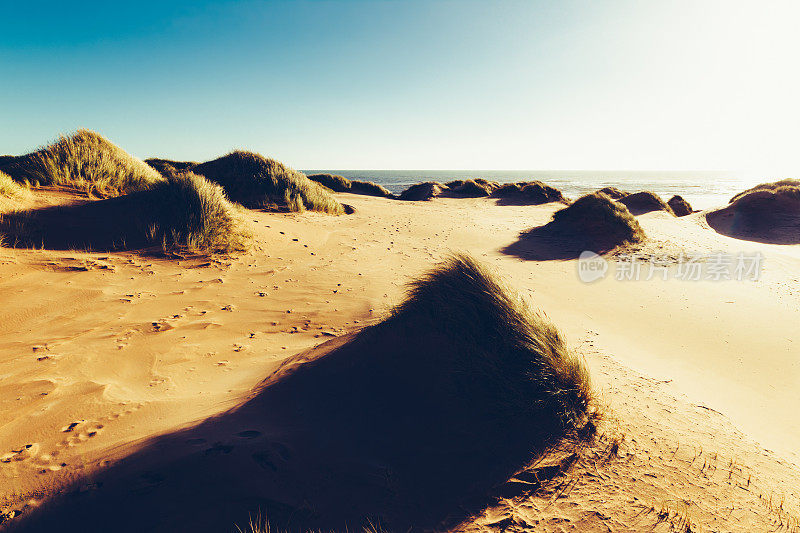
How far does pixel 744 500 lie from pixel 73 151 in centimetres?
1340

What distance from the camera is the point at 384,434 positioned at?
2463 millimetres

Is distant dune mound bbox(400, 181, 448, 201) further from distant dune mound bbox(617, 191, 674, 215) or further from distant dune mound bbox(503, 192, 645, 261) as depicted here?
distant dune mound bbox(503, 192, 645, 261)

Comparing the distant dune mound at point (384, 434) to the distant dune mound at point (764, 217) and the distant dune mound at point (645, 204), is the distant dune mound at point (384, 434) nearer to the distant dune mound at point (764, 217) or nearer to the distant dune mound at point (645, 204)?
the distant dune mound at point (764, 217)

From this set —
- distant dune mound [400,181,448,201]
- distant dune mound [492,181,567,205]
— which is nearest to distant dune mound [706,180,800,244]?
distant dune mound [492,181,567,205]

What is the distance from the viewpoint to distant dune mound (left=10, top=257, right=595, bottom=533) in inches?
73.9

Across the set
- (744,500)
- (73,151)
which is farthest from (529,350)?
(73,151)

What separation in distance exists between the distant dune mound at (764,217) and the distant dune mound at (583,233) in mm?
7454

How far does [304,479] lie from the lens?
A: 6.80ft

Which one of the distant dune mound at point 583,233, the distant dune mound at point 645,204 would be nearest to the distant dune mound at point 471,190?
the distant dune mound at point 645,204

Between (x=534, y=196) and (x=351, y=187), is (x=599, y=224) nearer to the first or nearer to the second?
(x=534, y=196)

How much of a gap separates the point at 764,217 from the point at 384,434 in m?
20.9

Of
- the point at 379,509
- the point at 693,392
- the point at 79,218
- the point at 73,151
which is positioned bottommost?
the point at 693,392

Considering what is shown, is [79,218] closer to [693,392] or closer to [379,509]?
[379,509]

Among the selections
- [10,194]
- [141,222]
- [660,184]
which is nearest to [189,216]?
[141,222]
